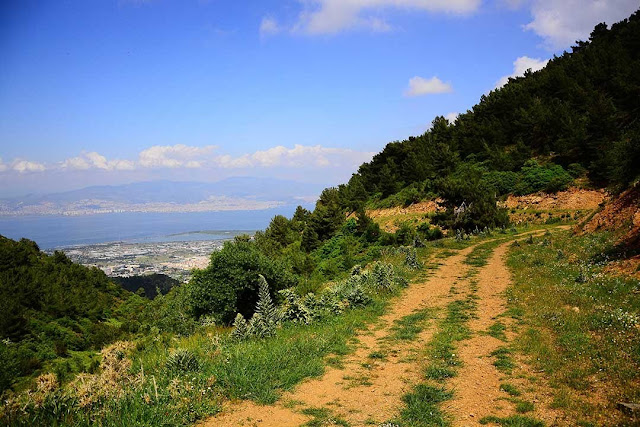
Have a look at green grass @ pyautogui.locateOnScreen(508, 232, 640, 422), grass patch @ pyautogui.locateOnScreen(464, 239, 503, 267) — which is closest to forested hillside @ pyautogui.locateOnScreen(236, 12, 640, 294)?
grass patch @ pyautogui.locateOnScreen(464, 239, 503, 267)

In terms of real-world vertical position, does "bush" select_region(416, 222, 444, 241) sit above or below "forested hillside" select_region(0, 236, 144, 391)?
above

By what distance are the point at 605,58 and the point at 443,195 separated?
1311 inches

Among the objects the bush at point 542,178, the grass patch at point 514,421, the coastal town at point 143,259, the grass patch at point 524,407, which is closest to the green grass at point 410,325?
the grass patch at point 524,407

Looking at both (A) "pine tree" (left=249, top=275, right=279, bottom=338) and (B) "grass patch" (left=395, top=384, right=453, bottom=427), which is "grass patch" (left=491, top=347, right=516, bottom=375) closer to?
(B) "grass patch" (left=395, top=384, right=453, bottom=427)

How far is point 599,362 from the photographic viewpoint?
723cm

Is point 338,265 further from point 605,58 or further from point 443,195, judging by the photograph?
point 605,58

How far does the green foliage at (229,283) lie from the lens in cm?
2219

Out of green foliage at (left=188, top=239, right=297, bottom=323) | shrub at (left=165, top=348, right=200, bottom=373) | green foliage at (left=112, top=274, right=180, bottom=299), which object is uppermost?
shrub at (left=165, top=348, right=200, bottom=373)

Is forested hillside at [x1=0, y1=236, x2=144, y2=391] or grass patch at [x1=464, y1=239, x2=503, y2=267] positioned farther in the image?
forested hillside at [x1=0, y1=236, x2=144, y2=391]

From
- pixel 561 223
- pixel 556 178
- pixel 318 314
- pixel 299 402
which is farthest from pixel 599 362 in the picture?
pixel 556 178

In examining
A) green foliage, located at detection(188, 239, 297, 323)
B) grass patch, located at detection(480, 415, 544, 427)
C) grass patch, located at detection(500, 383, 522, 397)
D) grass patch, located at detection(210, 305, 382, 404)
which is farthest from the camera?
green foliage, located at detection(188, 239, 297, 323)

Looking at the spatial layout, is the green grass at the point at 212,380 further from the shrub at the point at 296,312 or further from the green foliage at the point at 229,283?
the green foliage at the point at 229,283

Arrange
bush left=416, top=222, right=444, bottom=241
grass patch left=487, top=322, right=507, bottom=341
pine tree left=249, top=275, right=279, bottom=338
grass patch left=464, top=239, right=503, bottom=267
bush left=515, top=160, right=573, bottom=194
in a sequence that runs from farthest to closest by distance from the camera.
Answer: bush left=515, top=160, right=573, bottom=194
bush left=416, top=222, right=444, bottom=241
grass patch left=464, top=239, right=503, bottom=267
pine tree left=249, top=275, right=279, bottom=338
grass patch left=487, top=322, right=507, bottom=341

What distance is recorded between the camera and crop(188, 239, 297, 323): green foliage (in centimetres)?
2219
